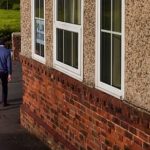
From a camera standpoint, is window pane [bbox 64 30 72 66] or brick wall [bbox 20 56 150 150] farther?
window pane [bbox 64 30 72 66]

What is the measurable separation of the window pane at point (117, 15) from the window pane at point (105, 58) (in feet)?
0.73

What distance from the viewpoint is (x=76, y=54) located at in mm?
8469

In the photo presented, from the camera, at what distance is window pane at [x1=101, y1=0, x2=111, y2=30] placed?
728cm

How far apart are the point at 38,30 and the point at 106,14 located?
3.22 metres

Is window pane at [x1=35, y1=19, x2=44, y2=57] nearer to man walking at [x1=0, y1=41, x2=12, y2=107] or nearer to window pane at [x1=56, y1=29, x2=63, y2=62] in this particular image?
window pane at [x1=56, y1=29, x2=63, y2=62]

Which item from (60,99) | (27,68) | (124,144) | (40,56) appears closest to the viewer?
(124,144)

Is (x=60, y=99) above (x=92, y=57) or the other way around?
the other way around

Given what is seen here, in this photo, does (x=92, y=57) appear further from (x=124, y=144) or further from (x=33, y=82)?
(x=33, y=82)

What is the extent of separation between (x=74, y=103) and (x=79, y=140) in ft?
1.70

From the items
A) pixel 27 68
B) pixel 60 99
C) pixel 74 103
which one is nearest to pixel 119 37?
pixel 74 103

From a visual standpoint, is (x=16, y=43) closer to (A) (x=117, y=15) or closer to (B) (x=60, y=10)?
(B) (x=60, y=10)

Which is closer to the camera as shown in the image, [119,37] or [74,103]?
[119,37]

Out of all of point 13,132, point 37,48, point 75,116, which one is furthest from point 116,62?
point 13,132

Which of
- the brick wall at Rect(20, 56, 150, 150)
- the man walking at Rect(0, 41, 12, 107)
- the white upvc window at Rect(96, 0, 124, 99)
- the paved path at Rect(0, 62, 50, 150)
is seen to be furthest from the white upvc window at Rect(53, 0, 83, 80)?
the man walking at Rect(0, 41, 12, 107)
